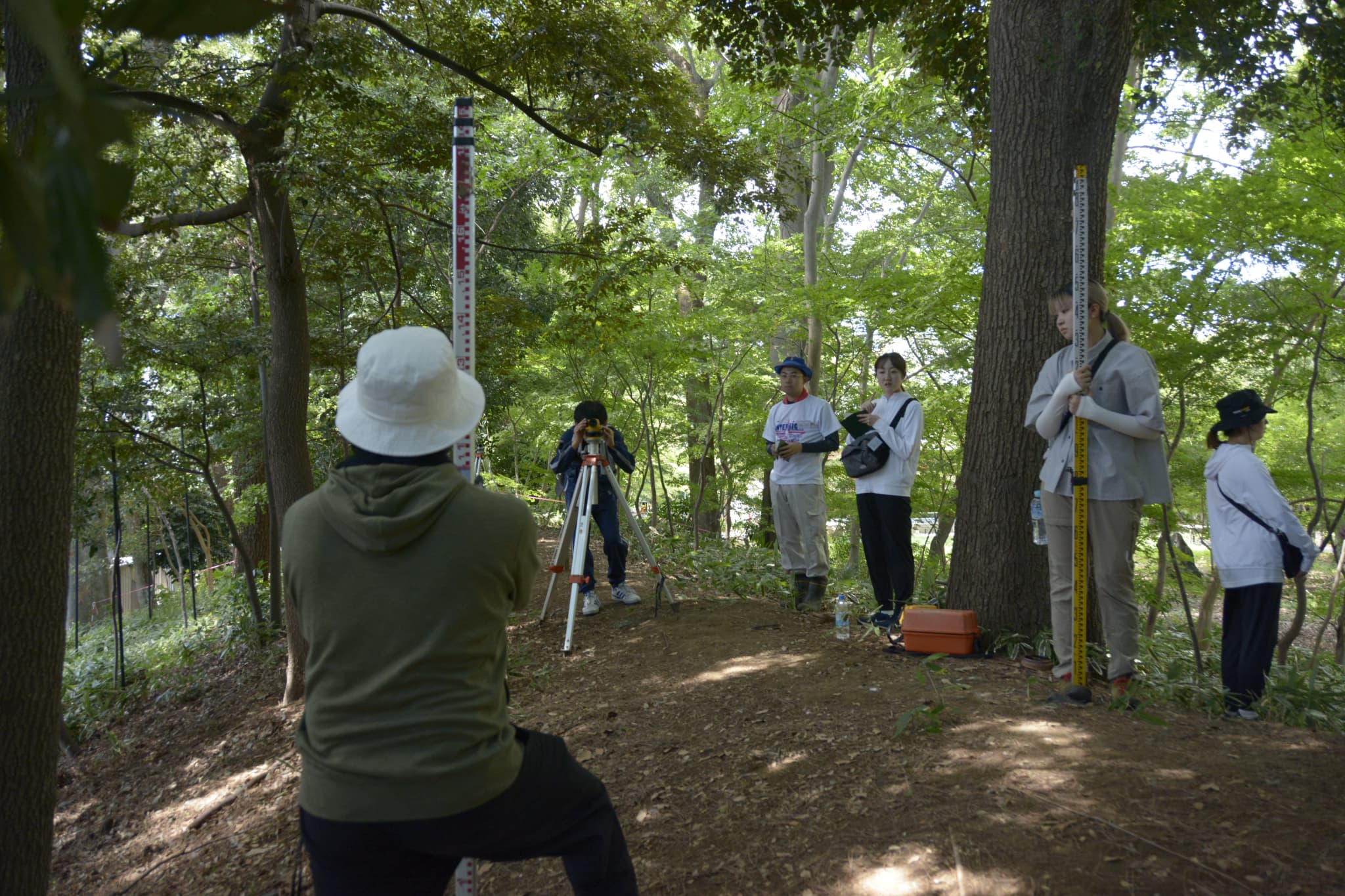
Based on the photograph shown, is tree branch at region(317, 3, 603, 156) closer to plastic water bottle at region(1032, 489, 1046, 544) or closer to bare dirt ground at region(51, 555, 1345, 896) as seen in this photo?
bare dirt ground at region(51, 555, 1345, 896)

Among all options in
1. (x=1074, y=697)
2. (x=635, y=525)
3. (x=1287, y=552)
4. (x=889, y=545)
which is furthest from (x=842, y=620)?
(x=1287, y=552)

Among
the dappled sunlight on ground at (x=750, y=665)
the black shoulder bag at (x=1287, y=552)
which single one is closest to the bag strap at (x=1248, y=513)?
the black shoulder bag at (x=1287, y=552)

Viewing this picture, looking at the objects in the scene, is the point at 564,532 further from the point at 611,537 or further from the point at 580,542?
the point at 611,537

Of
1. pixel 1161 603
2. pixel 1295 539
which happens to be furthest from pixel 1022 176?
pixel 1161 603

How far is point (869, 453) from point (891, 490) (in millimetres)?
273

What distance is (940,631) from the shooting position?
15.6 feet

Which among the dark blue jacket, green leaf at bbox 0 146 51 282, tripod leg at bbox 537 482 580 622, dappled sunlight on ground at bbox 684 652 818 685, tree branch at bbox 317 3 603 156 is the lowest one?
dappled sunlight on ground at bbox 684 652 818 685

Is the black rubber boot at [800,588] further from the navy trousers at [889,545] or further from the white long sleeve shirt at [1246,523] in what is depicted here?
the white long sleeve shirt at [1246,523]

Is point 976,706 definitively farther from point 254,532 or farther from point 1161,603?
point 254,532

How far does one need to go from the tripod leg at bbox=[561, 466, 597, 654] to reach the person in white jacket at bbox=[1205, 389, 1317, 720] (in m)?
3.58

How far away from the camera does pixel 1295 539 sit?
4176mm

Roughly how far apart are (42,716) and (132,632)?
556 inches

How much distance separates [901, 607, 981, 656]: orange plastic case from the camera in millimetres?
4703

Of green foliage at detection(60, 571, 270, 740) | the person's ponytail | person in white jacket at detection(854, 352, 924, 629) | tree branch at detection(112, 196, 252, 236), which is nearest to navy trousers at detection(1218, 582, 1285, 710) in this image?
the person's ponytail
